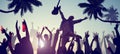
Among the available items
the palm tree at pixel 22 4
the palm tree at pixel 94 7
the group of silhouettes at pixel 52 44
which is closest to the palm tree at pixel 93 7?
the palm tree at pixel 94 7

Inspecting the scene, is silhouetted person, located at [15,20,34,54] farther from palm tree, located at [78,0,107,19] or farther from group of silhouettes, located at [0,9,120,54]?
palm tree, located at [78,0,107,19]

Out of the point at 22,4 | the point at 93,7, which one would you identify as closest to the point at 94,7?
the point at 93,7

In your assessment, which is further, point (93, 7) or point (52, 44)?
point (93, 7)

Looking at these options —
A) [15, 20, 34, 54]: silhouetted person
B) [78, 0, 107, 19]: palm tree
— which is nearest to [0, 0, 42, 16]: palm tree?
[78, 0, 107, 19]: palm tree

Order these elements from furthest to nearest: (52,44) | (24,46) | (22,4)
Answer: (22,4) → (52,44) → (24,46)

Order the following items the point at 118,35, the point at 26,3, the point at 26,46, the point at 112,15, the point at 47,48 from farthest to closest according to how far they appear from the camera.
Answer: the point at 112,15 < the point at 26,3 < the point at 118,35 < the point at 47,48 < the point at 26,46

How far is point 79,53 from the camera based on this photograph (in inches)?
316

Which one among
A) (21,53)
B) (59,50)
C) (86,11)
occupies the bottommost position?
(86,11)

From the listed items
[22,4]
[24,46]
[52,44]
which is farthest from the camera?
[22,4]

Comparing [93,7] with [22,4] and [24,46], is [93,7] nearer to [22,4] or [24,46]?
[22,4]

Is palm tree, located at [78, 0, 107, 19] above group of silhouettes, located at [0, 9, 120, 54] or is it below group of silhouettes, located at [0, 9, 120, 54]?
below

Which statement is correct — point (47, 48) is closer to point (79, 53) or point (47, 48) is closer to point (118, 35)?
point (79, 53)

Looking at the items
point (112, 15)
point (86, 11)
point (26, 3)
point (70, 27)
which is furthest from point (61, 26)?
point (112, 15)

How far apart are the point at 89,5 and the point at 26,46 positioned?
3644 centimetres
